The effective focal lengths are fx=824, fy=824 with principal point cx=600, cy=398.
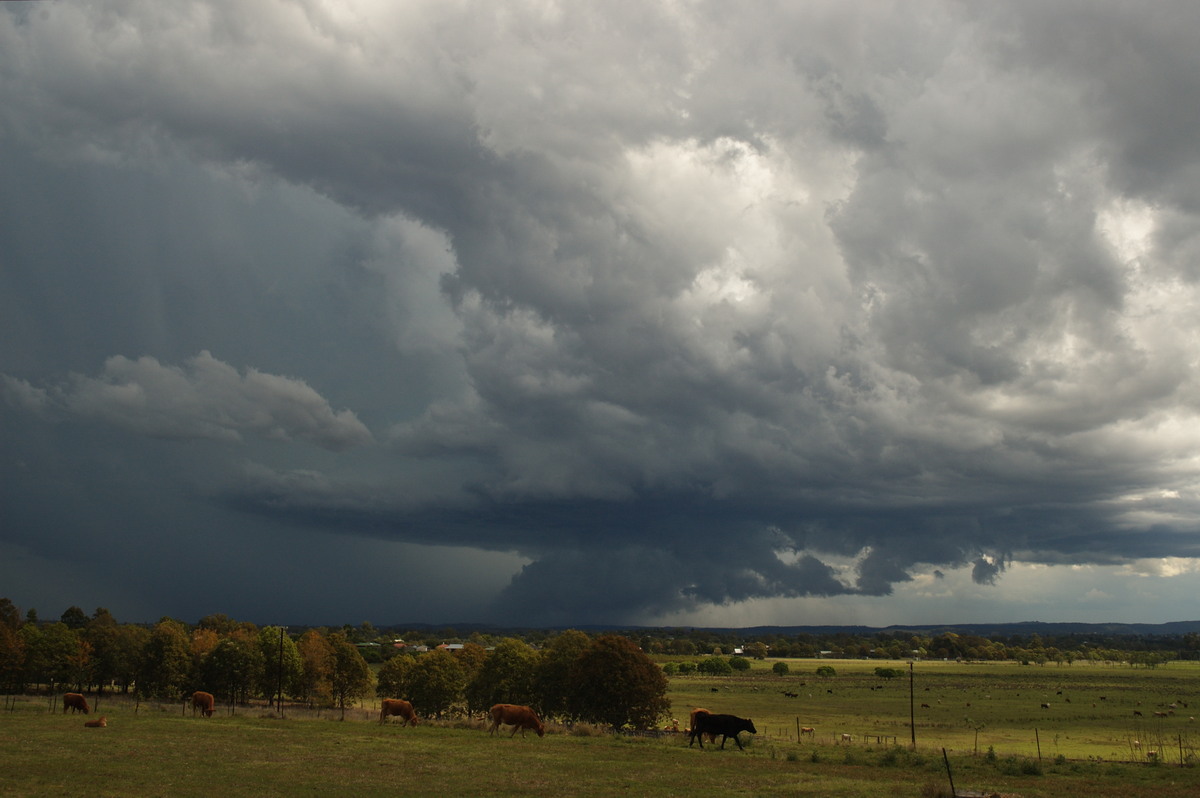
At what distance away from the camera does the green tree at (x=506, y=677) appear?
82.9 m

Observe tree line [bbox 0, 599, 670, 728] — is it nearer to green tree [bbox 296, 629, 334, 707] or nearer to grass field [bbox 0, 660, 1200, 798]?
green tree [bbox 296, 629, 334, 707]

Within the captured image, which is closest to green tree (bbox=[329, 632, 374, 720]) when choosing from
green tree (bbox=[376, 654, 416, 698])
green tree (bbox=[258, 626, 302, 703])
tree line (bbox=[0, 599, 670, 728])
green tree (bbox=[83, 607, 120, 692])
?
tree line (bbox=[0, 599, 670, 728])

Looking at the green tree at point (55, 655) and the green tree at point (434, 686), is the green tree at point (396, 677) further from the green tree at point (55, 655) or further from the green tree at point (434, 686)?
the green tree at point (55, 655)

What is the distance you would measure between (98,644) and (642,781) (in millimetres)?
105185

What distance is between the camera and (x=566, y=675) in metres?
79.5

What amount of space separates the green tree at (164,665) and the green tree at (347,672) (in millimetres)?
17422

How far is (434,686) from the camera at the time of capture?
88062 millimetres

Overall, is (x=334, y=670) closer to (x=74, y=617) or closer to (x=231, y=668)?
(x=231, y=668)

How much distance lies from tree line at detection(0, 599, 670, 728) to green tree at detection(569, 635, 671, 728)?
0.29 ft

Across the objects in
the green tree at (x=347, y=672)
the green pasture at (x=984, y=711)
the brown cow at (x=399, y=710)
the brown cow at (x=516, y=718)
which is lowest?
the green pasture at (x=984, y=711)

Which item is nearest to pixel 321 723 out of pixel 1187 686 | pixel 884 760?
pixel 884 760

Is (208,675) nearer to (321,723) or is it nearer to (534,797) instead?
(321,723)

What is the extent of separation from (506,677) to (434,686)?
375 inches

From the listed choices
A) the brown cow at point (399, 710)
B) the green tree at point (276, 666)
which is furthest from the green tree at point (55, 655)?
the brown cow at point (399, 710)
